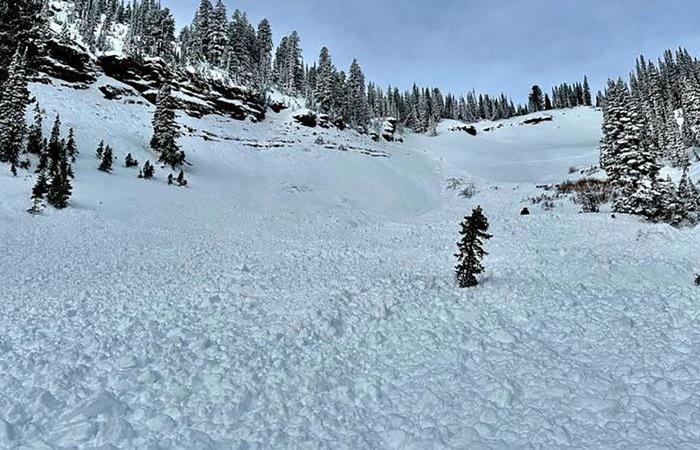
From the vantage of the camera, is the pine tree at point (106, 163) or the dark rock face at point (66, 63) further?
the dark rock face at point (66, 63)

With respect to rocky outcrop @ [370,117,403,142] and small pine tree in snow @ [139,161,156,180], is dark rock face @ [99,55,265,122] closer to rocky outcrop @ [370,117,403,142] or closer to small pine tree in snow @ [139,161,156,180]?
small pine tree in snow @ [139,161,156,180]

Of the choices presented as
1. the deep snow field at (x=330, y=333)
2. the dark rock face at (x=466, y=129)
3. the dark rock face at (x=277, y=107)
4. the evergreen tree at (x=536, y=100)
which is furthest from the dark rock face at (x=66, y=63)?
the evergreen tree at (x=536, y=100)

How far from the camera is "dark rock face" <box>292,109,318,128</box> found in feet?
189

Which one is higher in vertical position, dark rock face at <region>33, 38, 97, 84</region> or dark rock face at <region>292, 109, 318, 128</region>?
dark rock face at <region>33, 38, 97, 84</region>

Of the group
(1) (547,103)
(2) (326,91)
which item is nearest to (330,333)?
(2) (326,91)

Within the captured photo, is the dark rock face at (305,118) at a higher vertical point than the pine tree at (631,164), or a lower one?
higher

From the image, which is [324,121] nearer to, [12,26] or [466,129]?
[12,26]

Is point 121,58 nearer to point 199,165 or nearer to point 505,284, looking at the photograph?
point 199,165

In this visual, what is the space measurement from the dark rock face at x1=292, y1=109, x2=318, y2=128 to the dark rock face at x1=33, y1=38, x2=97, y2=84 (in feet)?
77.8

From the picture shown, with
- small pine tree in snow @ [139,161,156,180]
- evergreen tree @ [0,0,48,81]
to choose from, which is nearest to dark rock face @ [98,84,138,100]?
evergreen tree @ [0,0,48,81]

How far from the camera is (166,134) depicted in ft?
108

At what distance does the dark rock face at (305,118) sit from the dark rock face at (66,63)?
2372 cm

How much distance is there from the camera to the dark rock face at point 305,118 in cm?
5775

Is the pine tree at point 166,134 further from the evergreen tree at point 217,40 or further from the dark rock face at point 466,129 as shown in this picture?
the dark rock face at point 466,129
